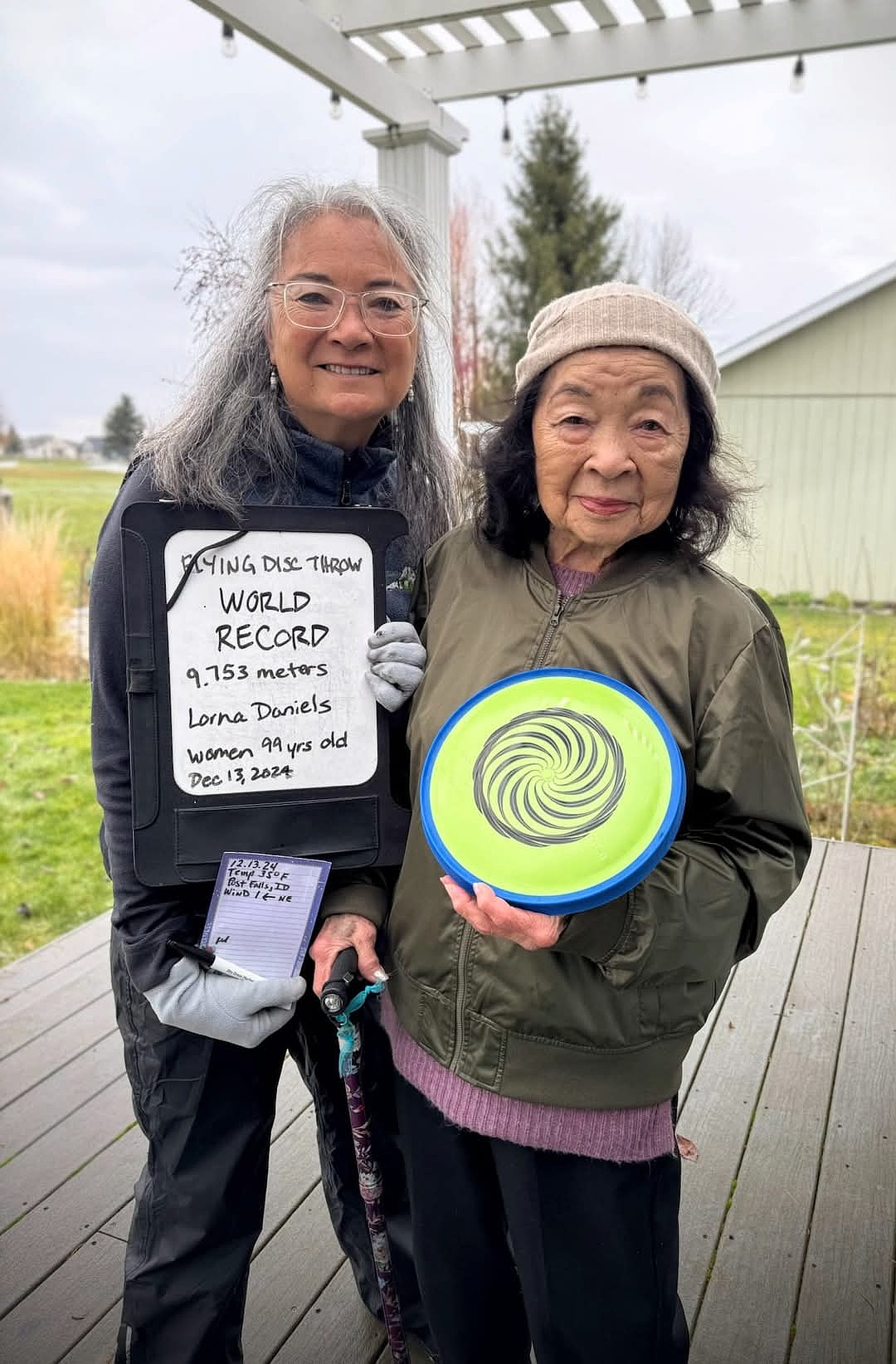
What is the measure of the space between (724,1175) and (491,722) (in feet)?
4.88

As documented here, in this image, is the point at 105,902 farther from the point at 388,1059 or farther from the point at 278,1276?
the point at 388,1059

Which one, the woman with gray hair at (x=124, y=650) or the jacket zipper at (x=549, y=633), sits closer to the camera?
the jacket zipper at (x=549, y=633)

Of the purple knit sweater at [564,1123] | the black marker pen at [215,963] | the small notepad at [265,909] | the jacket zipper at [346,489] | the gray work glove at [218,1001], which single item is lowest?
the purple knit sweater at [564,1123]

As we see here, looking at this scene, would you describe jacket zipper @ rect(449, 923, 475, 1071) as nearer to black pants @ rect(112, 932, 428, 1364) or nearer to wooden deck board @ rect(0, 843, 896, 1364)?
black pants @ rect(112, 932, 428, 1364)

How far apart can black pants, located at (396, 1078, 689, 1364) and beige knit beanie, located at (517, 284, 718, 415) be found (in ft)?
2.94

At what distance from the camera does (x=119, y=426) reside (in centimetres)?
939

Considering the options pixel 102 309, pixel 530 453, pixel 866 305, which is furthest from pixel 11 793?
pixel 866 305

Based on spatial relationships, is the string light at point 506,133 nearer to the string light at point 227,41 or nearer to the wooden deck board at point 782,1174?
the string light at point 227,41

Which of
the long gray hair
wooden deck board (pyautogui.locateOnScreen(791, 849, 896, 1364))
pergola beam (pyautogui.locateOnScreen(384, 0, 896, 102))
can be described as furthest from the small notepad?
pergola beam (pyautogui.locateOnScreen(384, 0, 896, 102))

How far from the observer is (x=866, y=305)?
27.7 ft

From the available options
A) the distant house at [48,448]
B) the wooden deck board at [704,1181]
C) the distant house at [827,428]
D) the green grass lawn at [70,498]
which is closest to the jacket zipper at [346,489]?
the wooden deck board at [704,1181]

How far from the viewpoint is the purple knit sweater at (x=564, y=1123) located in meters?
1.03

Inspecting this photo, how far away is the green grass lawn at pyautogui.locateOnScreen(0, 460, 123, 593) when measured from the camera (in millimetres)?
6066

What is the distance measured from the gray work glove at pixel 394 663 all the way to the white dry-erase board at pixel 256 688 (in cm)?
2
